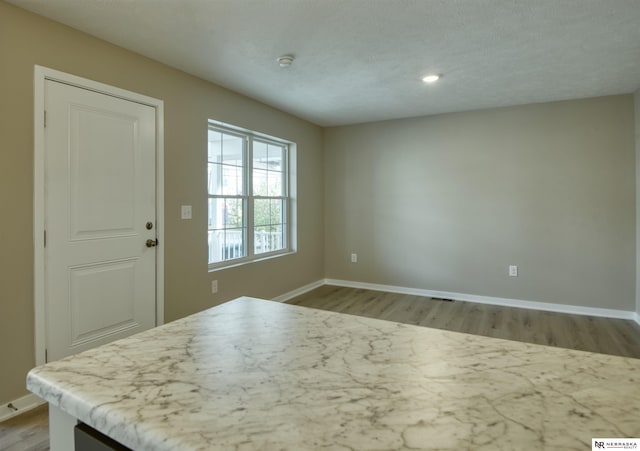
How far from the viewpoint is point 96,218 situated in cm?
249

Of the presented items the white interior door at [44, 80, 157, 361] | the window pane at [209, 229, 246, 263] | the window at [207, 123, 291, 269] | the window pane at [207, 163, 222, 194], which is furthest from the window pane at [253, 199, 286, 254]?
the white interior door at [44, 80, 157, 361]

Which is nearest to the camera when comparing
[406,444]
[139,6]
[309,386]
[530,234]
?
[406,444]

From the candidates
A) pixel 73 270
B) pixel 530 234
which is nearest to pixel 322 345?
pixel 73 270

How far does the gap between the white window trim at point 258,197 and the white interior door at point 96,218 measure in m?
0.77

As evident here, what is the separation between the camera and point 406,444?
51 cm

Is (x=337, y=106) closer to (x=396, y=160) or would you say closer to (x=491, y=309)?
(x=396, y=160)

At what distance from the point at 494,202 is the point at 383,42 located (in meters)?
2.67

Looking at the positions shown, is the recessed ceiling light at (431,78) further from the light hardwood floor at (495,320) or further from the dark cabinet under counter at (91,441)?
the dark cabinet under counter at (91,441)

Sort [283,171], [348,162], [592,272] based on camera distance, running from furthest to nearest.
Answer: [348,162] < [283,171] < [592,272]

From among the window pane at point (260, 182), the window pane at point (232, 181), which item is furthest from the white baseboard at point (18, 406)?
the window pane at point (260, 182)

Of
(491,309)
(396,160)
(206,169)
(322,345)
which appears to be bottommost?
(491,309)

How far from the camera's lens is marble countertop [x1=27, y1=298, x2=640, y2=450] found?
21.1 inches

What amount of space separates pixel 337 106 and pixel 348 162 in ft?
3.80

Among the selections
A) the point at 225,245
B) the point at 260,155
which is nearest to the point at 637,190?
the point at 260,155
